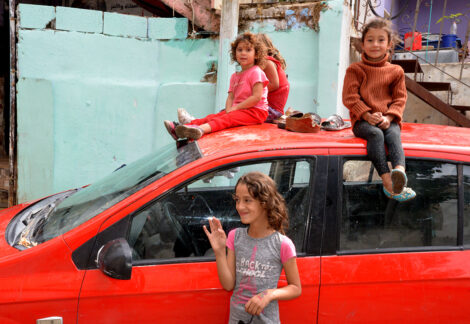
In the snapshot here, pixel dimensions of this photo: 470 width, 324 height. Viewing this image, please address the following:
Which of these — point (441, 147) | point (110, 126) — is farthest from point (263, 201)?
point (110, 126)

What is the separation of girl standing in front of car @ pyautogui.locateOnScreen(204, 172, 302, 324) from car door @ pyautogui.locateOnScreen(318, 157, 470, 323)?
0.27m

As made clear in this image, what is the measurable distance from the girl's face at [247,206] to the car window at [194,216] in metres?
0.30

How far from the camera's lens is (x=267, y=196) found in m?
1.93

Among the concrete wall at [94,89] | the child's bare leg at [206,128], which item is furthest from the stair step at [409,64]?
the child's bare leg at [206,128]

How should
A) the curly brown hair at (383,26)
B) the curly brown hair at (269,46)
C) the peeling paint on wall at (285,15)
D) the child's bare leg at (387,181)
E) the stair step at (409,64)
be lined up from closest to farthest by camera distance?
the child's bare leg at (387,181) < the curly brown hair at (383,26) < the curly brown hair at (269,46) < the peeling paint on wall at (285,15) < the stair step at (409,64)

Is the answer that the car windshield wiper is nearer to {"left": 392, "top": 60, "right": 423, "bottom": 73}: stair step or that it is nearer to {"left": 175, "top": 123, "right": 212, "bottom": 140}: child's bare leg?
{"left": 175, "top": 123, "right": 212, "bottom": 140}: child's bare leg

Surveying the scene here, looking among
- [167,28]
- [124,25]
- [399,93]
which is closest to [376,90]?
[399,93]

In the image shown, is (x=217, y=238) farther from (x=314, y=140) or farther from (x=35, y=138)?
(x=35, y=138)

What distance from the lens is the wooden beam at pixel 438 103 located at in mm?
6449

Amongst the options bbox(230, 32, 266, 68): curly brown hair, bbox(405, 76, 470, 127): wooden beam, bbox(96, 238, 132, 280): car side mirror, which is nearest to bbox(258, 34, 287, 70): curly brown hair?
bbox(230, 32, 266, 68): curly brown hair

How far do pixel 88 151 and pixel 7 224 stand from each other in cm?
339

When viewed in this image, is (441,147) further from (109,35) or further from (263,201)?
(109,35)

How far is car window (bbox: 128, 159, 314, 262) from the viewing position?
86.3 inches

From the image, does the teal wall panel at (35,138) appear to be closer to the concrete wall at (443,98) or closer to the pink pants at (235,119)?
the pink pants at (235,119)
